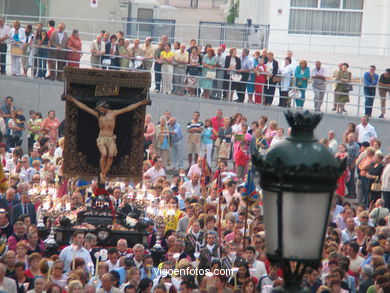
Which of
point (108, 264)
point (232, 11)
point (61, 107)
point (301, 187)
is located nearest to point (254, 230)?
point (108, 264)

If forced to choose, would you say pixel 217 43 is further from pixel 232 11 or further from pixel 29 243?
pixel 29 243

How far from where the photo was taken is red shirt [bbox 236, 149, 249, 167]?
27.7 m

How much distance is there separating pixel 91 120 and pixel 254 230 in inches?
198

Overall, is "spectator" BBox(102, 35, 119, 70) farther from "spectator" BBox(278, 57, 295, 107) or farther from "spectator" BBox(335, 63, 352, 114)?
"spectator" BBox(335, 63, 352, 114)

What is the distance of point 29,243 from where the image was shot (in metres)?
17.9

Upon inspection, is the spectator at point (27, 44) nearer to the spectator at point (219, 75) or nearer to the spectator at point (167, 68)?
the spectator at point (167, 68)

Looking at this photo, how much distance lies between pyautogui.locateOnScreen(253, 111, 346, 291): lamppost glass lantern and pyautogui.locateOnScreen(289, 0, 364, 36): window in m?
36.9

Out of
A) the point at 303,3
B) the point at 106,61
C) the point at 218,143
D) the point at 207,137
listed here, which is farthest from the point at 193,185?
the point at 303,3

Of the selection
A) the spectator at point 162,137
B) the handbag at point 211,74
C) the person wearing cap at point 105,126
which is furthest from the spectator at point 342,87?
the person wearing cap at point 105,126

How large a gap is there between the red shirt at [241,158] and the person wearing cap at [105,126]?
580cm

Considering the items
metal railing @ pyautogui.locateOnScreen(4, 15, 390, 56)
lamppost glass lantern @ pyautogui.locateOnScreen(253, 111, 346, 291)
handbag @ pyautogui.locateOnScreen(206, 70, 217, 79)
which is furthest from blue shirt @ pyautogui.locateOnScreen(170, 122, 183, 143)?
lamppost glass lantern @ pyautogui.locateOnScreen(253, 111, 346, 291)

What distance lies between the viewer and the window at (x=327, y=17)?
4291 centimetres

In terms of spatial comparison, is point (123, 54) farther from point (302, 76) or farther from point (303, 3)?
point (303, 3)

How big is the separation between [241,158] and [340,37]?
53.0 feet
